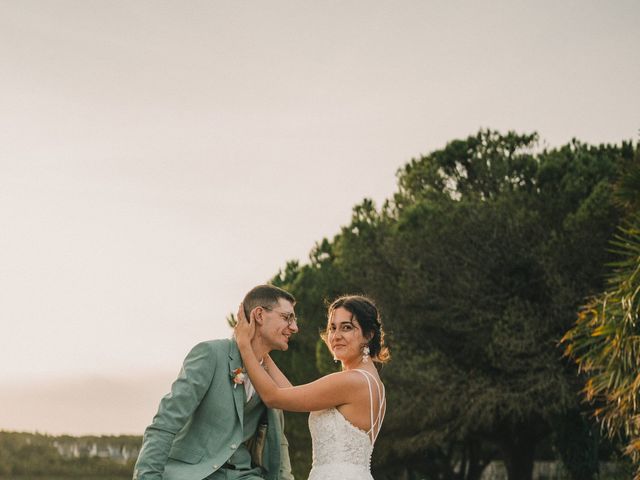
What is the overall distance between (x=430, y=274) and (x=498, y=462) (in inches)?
1223

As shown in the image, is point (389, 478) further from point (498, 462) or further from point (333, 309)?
point (333, 309)

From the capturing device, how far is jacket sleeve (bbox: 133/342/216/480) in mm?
4348

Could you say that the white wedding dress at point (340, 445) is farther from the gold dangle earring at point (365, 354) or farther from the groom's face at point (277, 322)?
the groom's face at point (277, 322)

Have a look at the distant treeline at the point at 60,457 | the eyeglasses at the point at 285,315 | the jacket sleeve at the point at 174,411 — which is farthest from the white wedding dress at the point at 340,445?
the distant treeline at the point at 60,457

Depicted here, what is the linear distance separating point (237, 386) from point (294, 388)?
61cm

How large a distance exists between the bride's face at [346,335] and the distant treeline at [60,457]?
480 inches

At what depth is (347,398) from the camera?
5.63m

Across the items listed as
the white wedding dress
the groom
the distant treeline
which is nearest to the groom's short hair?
the groom

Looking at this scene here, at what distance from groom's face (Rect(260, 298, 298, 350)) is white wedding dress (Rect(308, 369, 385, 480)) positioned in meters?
0.85

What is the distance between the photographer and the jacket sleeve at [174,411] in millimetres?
4348

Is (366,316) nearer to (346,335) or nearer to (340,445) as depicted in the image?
(346,335)

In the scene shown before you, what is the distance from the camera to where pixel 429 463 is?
1596 inches

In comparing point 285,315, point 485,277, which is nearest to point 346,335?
point 285,315

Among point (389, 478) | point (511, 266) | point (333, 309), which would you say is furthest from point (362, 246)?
point (333, 309)
